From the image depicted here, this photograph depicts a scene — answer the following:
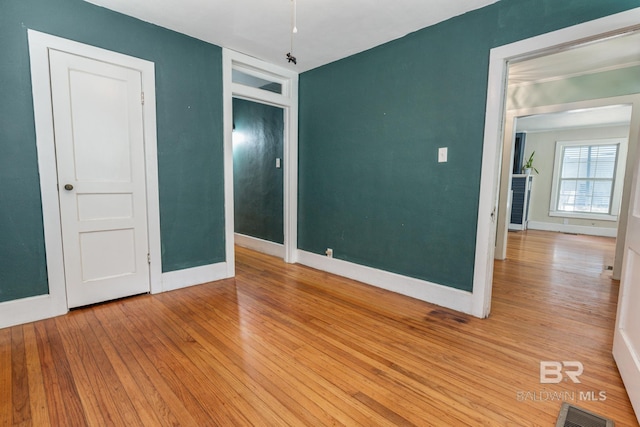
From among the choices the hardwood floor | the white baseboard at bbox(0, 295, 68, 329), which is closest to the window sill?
the hardwood floor

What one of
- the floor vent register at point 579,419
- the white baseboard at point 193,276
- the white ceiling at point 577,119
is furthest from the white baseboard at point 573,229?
the white baseboard at point 193,276

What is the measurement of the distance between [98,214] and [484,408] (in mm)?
3057

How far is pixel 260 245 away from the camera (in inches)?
181

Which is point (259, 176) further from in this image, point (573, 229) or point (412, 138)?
point (573, 229)

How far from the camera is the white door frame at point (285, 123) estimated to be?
10.5ft

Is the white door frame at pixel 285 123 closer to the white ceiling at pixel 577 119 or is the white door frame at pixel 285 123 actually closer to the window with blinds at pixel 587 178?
the white ceiling at pixel 577 119

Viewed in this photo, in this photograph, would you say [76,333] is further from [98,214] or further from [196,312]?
[98,214]

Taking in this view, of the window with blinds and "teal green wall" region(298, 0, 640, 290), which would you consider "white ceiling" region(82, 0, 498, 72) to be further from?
the window with blinds

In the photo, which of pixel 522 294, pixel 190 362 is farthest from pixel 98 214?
pixel 522 294

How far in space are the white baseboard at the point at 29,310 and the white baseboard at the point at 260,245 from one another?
239 cm

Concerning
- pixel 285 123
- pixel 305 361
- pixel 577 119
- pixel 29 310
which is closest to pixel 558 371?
pixel 305 361

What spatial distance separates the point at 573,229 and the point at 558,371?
7.02 metres

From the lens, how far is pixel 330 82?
11.5 ft

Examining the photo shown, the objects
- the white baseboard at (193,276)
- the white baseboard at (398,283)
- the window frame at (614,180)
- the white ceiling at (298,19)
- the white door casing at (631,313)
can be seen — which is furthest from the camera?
the window frame at (614,180)
